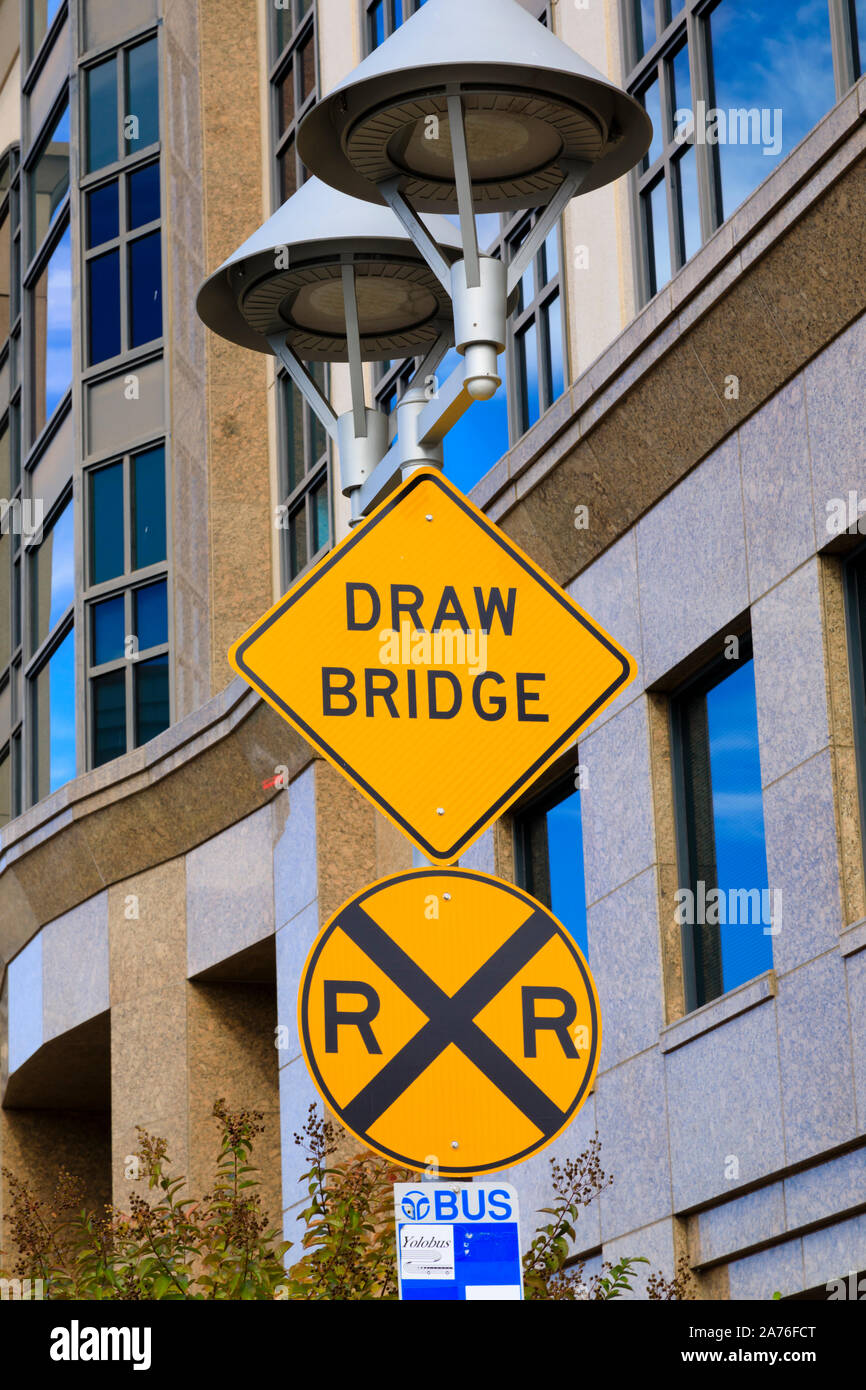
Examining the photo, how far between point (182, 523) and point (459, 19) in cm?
1890

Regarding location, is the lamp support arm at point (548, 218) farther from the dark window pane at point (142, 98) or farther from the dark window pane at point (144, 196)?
the dark window pane at point (142, 98)

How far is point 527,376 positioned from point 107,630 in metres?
10.2

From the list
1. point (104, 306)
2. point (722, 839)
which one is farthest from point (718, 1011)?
point (104, 306)

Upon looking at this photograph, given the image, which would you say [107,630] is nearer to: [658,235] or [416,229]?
[658,235]

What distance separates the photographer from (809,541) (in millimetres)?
12688

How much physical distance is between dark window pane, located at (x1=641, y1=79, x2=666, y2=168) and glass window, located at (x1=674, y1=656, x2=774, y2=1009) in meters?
4.02

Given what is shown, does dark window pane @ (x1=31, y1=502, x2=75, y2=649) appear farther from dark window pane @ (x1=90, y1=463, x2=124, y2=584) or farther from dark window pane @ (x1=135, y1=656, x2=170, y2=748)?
dark window pane @ (x1=135, y1=656, x2=170, y2=748)

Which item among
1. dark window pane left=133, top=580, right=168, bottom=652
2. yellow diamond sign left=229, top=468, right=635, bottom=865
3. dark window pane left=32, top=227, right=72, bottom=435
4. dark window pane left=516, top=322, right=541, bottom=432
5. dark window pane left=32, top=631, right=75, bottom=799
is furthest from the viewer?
dark window pane left=32, top=227, right=72, bottom=435

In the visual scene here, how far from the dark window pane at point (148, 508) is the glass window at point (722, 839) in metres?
12.9

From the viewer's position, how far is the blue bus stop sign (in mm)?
4949

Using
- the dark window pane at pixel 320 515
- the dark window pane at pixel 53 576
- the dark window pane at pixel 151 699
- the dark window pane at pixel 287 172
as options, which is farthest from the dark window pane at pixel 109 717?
the dark window pane at pixel 287 172

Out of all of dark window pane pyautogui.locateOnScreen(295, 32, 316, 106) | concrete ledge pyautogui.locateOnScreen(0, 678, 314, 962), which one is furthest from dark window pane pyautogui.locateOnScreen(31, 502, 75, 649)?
dark window pane pyautogui.locateOnScreen(295, 32, 316, 106)
